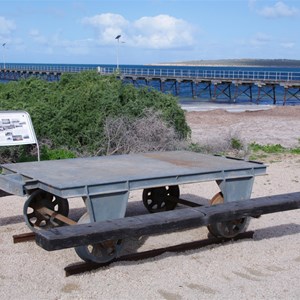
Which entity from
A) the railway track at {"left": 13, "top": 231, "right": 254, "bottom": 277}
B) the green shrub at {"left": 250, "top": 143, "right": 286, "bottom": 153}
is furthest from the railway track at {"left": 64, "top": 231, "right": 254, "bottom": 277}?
the green shrub at {"left": 250, "top": 143, "right": 286, "bottom": 153}

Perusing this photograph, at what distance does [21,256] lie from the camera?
5.74 m

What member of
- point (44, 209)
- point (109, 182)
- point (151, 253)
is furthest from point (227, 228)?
point (44, 209)

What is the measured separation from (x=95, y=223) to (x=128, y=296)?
27.8 inches

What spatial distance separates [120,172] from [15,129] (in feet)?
8.59

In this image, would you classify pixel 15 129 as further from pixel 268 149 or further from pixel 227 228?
pixel 268 149

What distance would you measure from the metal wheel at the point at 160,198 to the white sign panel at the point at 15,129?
1.75 metres

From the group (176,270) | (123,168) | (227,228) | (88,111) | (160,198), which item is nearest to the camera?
(176,270)

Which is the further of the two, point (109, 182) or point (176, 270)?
point (176, 270)

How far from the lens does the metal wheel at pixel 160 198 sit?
299 inches

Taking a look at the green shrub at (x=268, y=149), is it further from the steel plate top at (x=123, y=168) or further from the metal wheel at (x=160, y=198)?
the steel plate top at (x=123, y=168)

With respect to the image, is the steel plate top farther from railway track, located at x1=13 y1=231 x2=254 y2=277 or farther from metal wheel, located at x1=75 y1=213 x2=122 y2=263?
railway track, located at x1=13 y1=231 x2=254 y2=277

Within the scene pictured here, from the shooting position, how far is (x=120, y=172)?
5.76 metres

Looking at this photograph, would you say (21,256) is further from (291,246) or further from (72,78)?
(72,78)

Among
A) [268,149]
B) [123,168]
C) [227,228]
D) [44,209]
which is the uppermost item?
[123,168]
